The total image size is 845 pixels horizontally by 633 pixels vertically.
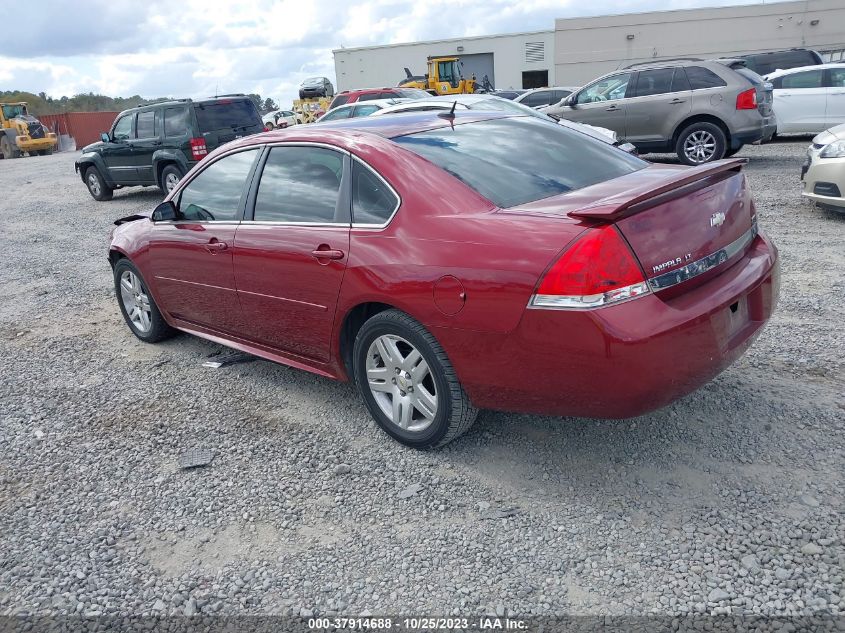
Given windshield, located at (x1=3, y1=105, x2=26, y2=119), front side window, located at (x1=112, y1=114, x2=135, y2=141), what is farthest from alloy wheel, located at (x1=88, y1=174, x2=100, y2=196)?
windshield, located at (x1=3, y1=105, x2=26, y2=119)

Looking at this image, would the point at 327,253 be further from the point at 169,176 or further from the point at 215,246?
the point at 169,176

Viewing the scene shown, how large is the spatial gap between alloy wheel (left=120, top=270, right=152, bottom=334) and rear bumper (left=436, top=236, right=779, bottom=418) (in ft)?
10.6

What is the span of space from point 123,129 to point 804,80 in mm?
13631

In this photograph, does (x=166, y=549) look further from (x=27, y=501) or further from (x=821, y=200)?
(x=821, y=200)

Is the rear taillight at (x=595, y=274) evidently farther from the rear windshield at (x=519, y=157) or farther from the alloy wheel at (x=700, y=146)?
the alloy wheel at (x=700, y=146)

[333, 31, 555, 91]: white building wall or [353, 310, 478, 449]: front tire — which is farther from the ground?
[333, 31, 555, 91]: white building wall

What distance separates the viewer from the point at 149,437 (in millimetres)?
4094

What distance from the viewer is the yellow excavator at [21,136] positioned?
35344 mm

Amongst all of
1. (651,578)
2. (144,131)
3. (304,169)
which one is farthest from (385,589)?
(144,131)

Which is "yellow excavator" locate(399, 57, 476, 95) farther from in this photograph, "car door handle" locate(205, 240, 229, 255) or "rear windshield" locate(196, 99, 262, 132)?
"car door handle" locate(205, 240, 229, 255)

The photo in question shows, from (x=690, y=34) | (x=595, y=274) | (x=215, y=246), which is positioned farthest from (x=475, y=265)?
(x=690, y=34)

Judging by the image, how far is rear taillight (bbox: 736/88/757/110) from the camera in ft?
37.2

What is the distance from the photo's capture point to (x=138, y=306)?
566 cm

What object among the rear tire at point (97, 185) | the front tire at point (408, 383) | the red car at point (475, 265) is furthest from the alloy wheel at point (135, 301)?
the rear tire at point (97, 185)
